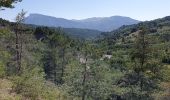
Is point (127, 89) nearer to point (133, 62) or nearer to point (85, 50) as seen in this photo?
point (133, 62)

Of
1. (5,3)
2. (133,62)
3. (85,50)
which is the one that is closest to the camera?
(5,3)

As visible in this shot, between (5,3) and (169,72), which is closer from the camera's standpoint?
(5,3)

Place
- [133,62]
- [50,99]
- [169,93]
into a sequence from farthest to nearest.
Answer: [133,62] → [169,93] → [50,99]

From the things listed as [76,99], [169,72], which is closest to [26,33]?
[76,99]

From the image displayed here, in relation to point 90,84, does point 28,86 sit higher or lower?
higher

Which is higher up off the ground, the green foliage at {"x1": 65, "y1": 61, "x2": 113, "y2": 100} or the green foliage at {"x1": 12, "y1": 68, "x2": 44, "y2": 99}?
the green foliage at {"x1": 12, "y1": 68, "x2": 44, "y2": 99}

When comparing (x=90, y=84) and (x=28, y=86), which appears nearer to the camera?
(x=28, y=86)

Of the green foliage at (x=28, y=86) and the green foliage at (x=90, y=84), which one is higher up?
the green foliage at (x=28, y=86)

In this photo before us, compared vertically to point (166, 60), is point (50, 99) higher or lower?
higher

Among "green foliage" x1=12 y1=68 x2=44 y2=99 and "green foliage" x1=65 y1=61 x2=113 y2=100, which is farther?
"green foliage" x1=65 y1=61 x2=113 y2=100

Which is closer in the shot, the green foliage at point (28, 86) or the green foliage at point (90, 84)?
the green foliage at point (28, 86)

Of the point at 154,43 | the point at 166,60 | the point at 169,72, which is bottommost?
the point at 166,60

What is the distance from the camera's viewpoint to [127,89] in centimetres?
3956

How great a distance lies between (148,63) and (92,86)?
7148 mm
